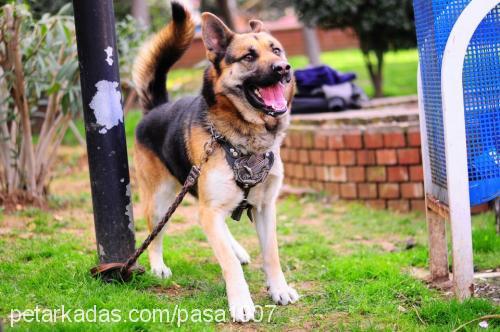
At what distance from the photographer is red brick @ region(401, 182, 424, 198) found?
649 centimetres

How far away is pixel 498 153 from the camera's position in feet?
12.0

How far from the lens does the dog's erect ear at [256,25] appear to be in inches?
162

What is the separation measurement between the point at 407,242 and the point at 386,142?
152 cm

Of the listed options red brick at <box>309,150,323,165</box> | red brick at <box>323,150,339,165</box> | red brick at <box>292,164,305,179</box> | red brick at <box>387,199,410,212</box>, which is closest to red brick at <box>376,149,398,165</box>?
red brick at <box>387,199,410,212</box>

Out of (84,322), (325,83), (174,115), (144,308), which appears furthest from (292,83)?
(325,83)

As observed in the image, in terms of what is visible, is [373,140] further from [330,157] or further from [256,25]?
[256,25]

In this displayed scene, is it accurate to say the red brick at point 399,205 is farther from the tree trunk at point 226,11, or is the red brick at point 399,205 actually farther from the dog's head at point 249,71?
the tree trunk at point 226,11

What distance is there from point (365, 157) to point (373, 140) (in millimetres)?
212

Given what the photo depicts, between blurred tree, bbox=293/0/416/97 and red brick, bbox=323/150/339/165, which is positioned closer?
red brick, bbox=323/150/339/165

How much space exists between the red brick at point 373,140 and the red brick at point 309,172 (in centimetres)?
84

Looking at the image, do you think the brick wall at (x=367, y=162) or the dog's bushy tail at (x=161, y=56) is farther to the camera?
the brick wall at (x=367, y=162)

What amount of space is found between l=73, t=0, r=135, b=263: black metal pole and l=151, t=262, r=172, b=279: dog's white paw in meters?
0.38

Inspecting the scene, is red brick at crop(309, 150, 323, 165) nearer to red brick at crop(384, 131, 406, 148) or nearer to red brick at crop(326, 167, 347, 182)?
red brick at crop(326, 167, 347, 182)

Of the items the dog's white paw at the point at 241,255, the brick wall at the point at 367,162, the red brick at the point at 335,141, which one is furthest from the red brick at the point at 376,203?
the dog's white paw at the point at 241,255
